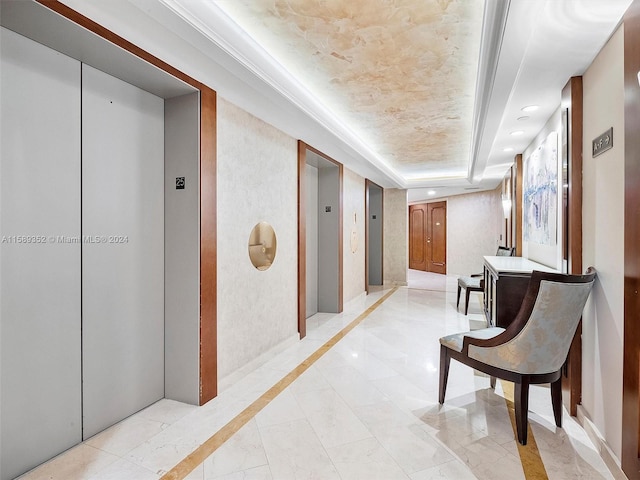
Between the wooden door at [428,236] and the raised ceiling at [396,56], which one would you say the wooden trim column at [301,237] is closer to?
the raised ceiling at [396,56]

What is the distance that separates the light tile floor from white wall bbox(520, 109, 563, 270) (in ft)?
4.06

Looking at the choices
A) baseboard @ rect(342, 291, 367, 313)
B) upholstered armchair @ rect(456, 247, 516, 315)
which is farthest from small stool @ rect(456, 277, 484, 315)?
baseboard @ rect(342, 291, 367, 313)

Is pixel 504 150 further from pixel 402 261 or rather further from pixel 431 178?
pixel 402 261

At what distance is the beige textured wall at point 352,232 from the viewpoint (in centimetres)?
615

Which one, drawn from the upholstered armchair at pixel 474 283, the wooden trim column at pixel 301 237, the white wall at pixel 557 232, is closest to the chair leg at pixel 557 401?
the white wall at pixel 557 232

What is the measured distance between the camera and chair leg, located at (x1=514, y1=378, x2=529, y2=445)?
218 cm

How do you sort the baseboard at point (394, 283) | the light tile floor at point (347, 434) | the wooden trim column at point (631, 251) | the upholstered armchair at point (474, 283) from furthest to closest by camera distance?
the baseboard at point (394, 283), the upholstered armchair at point (474, 283), the light tile floor at point (347, 434), the wooden trim column at point (631, 251)

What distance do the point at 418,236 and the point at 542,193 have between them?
9077 mm

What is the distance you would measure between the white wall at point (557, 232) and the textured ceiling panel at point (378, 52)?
2.66ft

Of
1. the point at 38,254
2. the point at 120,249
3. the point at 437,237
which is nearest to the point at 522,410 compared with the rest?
the point at 120,249

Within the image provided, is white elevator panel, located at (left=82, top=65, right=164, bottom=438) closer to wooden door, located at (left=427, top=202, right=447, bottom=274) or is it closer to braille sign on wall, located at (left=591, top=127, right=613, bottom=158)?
braille sign on wall, located at (left=591, top=127, right=613, bottom=158)

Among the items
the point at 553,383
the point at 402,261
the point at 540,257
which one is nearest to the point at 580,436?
the point at 553,383

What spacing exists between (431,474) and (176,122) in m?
2.96

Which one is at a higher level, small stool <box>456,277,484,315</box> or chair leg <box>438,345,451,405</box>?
small stool <box>456,277,484,315</box>
